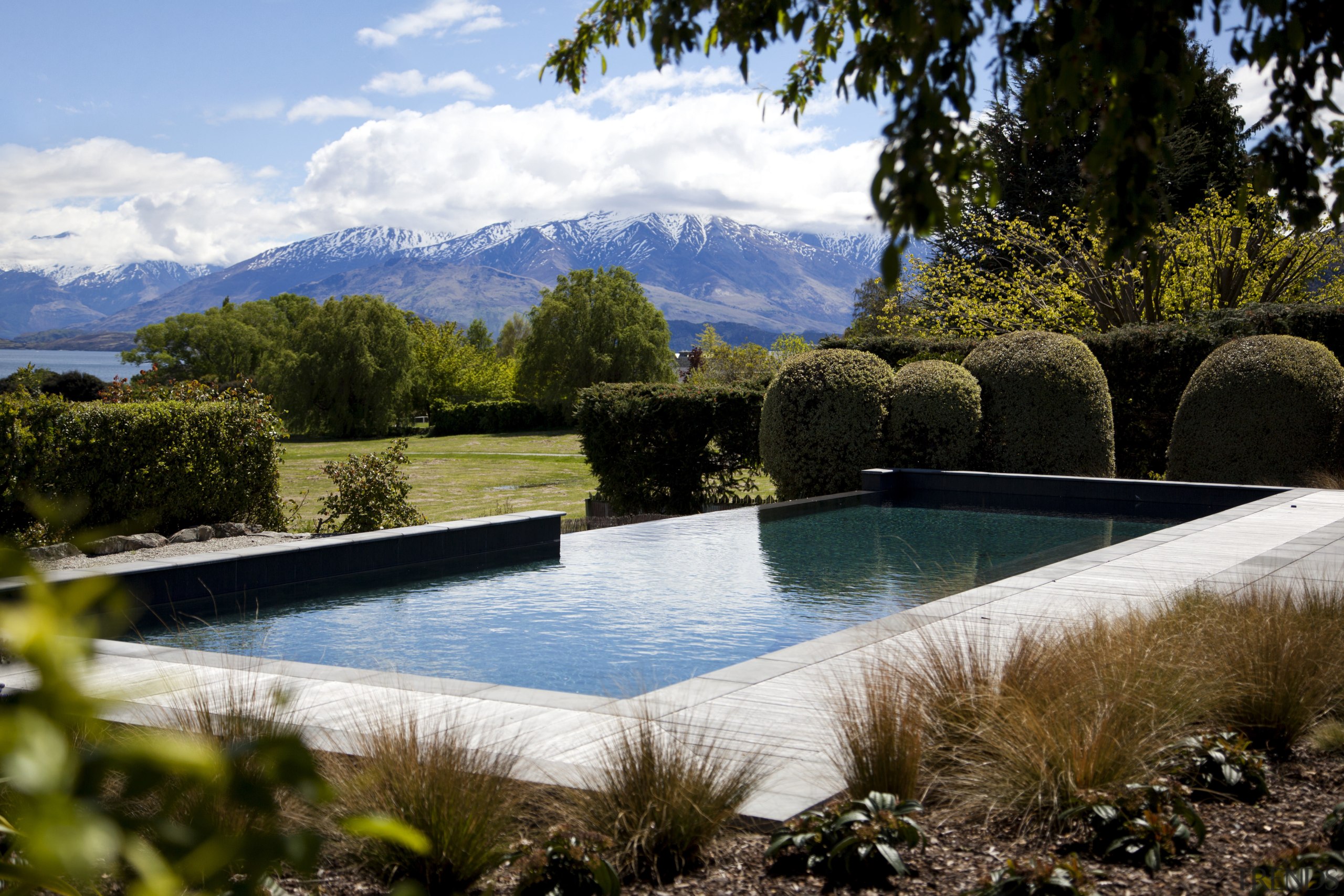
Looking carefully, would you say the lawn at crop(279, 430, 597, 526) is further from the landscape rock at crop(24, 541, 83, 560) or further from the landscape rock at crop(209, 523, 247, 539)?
the landscape rock at crop(24, 541, 83, 560)

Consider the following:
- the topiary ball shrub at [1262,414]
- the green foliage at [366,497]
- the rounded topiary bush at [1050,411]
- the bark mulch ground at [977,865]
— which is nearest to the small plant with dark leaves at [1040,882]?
the bark mulch ground at [977,865]

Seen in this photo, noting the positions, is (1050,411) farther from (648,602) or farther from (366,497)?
(366,497)

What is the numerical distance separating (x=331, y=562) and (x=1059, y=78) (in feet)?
23.5

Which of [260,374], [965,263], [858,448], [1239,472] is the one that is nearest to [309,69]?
[858,448]

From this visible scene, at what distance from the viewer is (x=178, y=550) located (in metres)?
8.77

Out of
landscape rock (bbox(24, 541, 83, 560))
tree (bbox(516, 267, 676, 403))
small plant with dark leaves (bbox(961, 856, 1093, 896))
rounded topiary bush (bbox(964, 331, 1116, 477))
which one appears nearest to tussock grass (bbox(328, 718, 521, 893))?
small plant with dark leaves (bbox(961, 856, 1093, 896))

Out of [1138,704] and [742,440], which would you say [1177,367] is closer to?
[742,440]

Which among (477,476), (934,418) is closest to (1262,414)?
(934,418)

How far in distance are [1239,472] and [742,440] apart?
6.24 meters

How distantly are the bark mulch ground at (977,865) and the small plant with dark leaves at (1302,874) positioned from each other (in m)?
0.12

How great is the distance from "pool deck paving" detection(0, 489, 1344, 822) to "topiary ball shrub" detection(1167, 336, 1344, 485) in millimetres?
6281

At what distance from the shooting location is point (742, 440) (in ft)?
47.8

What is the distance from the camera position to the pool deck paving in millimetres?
3586

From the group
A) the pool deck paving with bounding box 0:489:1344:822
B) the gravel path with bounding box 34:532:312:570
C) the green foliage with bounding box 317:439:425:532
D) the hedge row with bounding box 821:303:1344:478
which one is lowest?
the pool deck paving with bounding box 0:489:1344:822
